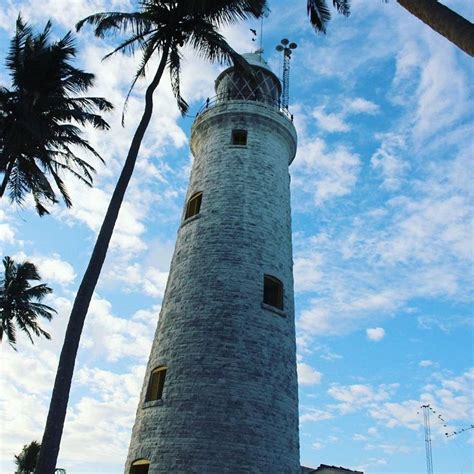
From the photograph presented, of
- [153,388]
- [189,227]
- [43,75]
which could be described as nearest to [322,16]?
[189,227]

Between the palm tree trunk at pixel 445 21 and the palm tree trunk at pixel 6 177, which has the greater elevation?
the palm tree trunk at pixel 6 177

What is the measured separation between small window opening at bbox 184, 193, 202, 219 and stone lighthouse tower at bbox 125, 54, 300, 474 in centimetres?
5

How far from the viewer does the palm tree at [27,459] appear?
29.0 metres

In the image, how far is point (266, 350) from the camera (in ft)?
58.0

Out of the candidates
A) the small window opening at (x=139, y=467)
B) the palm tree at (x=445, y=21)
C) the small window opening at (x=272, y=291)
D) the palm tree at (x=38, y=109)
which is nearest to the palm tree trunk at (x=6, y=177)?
the palm tree at (x=38, y=109)

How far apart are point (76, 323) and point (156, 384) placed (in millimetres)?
6638

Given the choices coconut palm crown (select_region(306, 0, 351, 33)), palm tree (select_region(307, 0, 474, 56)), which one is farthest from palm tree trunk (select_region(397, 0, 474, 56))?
coconut palm crown (select_region(306, 0, 351, 33))

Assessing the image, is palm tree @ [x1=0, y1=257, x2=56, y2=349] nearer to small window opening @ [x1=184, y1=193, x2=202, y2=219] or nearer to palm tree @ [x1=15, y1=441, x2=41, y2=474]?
palm tree @ [x1=15, y1=441, x2=41, y2=474]

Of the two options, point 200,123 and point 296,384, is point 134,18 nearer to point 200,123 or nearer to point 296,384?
point 200,123

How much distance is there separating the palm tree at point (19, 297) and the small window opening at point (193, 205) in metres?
16.8

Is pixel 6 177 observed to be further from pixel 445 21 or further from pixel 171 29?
pixel 445 21

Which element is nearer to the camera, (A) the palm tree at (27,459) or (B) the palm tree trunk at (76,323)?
(B) the palm tree trunk at (76,323)

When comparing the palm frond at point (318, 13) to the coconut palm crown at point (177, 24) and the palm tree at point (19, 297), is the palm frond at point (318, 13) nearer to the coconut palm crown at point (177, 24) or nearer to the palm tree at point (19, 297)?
the coconut palm crown at point (177, 24)

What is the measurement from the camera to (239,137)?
73.9 ft
